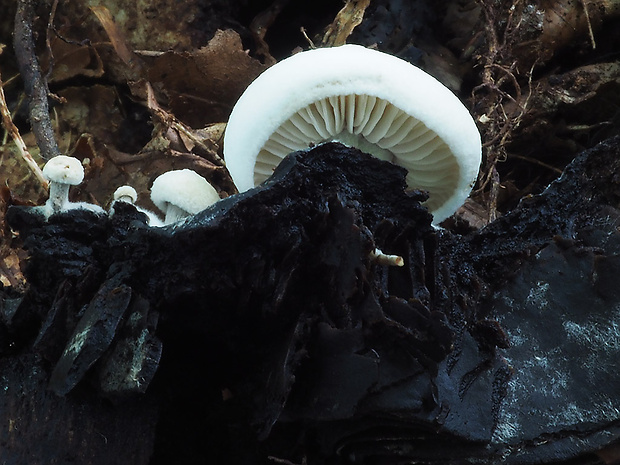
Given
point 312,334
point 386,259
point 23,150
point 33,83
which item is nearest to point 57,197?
point 23,150

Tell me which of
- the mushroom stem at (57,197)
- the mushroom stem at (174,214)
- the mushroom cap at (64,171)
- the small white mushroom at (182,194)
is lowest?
the mushroom stem at (174,214)

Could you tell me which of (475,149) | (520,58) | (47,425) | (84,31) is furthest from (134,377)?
(520,58)

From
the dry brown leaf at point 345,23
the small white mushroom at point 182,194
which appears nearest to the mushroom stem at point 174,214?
the small white mushroom at point 182,194

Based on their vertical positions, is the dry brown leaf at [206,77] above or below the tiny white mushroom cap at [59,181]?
below

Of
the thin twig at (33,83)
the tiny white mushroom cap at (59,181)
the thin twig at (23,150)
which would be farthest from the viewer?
the thin twig at (33,83)

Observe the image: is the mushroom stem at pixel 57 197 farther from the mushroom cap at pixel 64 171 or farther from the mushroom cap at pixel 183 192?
the mushroom cap at pixel 183 192

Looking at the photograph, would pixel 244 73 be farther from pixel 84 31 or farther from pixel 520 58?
pixel 520 58

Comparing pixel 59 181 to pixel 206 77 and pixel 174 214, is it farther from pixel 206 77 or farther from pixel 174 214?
pixel 206 77
